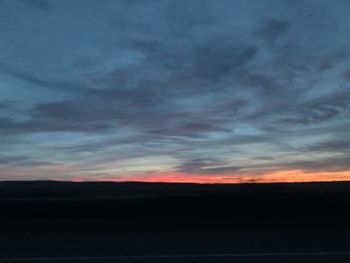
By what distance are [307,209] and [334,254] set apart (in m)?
8.92

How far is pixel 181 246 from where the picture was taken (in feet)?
36.3

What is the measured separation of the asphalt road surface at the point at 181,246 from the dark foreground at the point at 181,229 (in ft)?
0.06

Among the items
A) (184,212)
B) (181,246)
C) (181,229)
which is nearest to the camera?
(181,246)

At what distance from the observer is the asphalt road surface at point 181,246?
959 centimetres

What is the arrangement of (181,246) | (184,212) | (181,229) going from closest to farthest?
(181,246) < (181,229) < (184,212)

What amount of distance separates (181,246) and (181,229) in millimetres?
3777

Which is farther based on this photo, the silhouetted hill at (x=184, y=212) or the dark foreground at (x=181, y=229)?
the silhouetted hill at (x=184, y=212)

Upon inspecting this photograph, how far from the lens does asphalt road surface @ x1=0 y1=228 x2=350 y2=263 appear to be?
959 centimetres

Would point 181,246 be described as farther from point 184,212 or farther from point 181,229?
point 184,212

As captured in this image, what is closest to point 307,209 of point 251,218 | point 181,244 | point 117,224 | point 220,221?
point 251,218

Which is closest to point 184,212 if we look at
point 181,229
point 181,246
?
point 181,229

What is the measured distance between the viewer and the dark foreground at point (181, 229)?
392 inches

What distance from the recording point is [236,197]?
821 inches

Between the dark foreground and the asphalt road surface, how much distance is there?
2 cm
